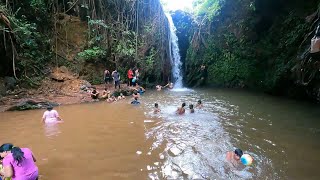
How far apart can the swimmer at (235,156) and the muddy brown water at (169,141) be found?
0.19 meters

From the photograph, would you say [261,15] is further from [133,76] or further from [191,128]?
[191,128]

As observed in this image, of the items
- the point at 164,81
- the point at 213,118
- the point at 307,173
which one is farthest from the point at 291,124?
the point at 164,81

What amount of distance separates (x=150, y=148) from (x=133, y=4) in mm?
15628

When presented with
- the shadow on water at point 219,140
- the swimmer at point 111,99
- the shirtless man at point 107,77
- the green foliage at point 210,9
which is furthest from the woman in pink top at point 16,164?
the green foliage at point 210,9

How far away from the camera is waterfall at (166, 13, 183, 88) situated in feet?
74.5

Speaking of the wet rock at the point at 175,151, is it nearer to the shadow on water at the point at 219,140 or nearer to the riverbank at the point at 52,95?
the shadow on water at the point at 219,140

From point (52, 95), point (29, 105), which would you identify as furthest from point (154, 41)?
point (29, 105)

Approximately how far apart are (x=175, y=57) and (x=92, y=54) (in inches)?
280

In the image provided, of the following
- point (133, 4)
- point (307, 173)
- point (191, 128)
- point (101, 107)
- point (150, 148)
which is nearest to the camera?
point (307, 173)

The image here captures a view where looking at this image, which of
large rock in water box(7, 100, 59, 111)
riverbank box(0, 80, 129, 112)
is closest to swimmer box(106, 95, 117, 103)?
riverbank box(0, 80, 129, 112)

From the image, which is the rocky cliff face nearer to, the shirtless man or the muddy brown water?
the muddy brown water

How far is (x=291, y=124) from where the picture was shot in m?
9.47

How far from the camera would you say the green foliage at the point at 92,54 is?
61.7 feet

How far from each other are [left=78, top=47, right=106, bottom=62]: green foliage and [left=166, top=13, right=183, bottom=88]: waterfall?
5.80 metres
